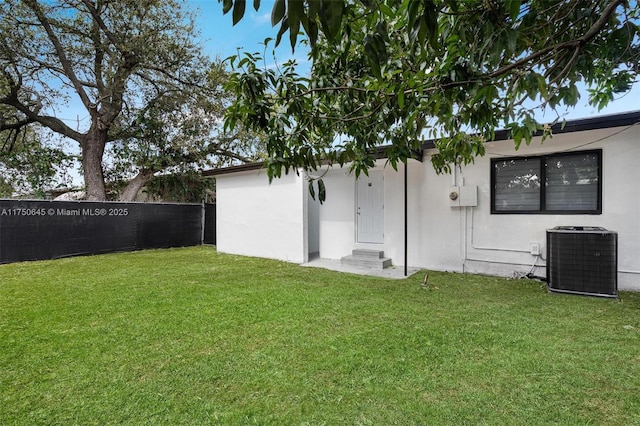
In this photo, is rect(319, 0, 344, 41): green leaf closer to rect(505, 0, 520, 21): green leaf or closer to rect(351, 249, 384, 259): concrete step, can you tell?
rect(505, 0, 520, 21): green leaf

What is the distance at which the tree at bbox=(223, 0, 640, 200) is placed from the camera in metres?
1.73

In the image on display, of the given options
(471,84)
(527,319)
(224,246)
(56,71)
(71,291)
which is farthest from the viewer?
(56,71)

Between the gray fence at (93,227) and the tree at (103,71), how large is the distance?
128 inches

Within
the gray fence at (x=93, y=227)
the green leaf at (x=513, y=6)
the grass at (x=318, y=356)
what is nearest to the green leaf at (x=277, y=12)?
the green leaf at (x=513, y=6)

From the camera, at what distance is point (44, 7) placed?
9609 millimetres

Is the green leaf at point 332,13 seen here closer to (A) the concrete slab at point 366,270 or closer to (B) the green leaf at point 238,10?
(B) the green leaf at point 238,10

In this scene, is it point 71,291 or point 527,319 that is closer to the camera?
point 527,319

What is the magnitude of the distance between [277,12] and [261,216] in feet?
24.8

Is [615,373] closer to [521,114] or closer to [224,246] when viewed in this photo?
[521,114]

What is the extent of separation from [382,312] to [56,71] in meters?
13.8

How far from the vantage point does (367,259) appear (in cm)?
650

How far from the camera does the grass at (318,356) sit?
1898 mm

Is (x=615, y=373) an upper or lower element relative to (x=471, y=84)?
lower

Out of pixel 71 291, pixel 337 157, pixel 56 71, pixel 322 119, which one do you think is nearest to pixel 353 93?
pixel 322 119
